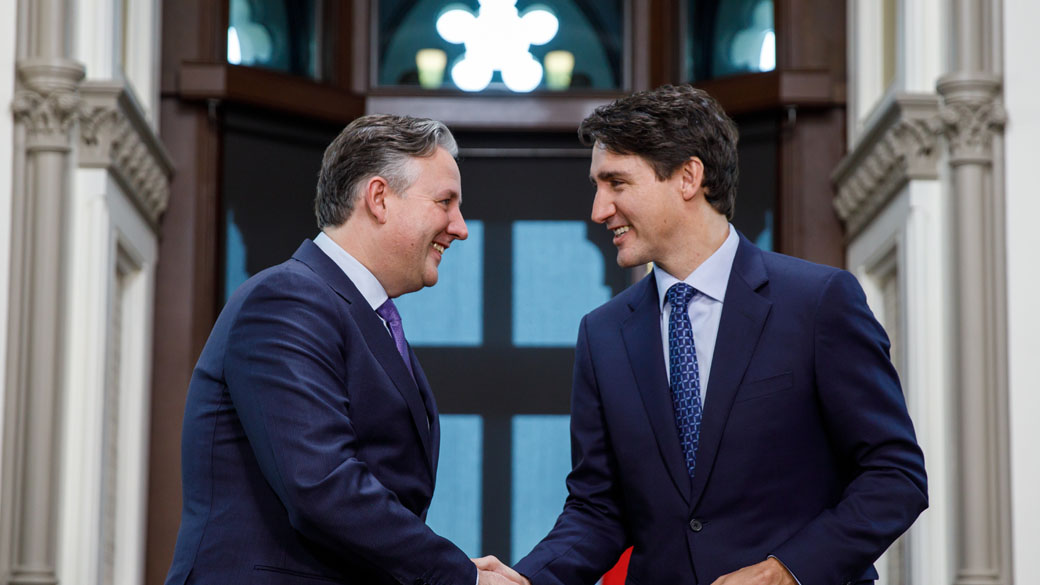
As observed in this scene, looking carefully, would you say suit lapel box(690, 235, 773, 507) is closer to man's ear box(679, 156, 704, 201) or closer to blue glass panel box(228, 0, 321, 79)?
man's ear box(679, 156, 704, 201)

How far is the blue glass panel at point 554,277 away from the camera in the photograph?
6961 millimetres

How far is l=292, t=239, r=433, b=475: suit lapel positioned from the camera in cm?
264

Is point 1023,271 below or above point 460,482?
above

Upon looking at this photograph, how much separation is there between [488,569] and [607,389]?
0.43 meters

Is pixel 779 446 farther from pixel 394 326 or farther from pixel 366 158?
pixel 366 158

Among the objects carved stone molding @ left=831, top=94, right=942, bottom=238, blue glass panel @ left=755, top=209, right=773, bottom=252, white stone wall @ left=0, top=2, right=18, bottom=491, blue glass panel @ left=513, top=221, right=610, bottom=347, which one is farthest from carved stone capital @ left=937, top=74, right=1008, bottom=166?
white stone wall @ left=0, top=2, right=18, bottom=491

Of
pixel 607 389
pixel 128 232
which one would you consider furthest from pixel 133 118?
pixel 607 389

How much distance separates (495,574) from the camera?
2814 mm

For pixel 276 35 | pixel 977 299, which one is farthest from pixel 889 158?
pixel 276 35

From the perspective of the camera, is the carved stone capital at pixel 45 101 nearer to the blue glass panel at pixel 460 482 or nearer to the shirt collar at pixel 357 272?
the blue glass panel at pixel 460 482

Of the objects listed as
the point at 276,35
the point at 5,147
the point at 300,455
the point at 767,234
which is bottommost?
the point at 300,455

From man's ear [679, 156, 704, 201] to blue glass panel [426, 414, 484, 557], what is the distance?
4048 millimetres

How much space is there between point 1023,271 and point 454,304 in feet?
9.38

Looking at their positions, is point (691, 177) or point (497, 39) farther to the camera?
point (497, 39)
